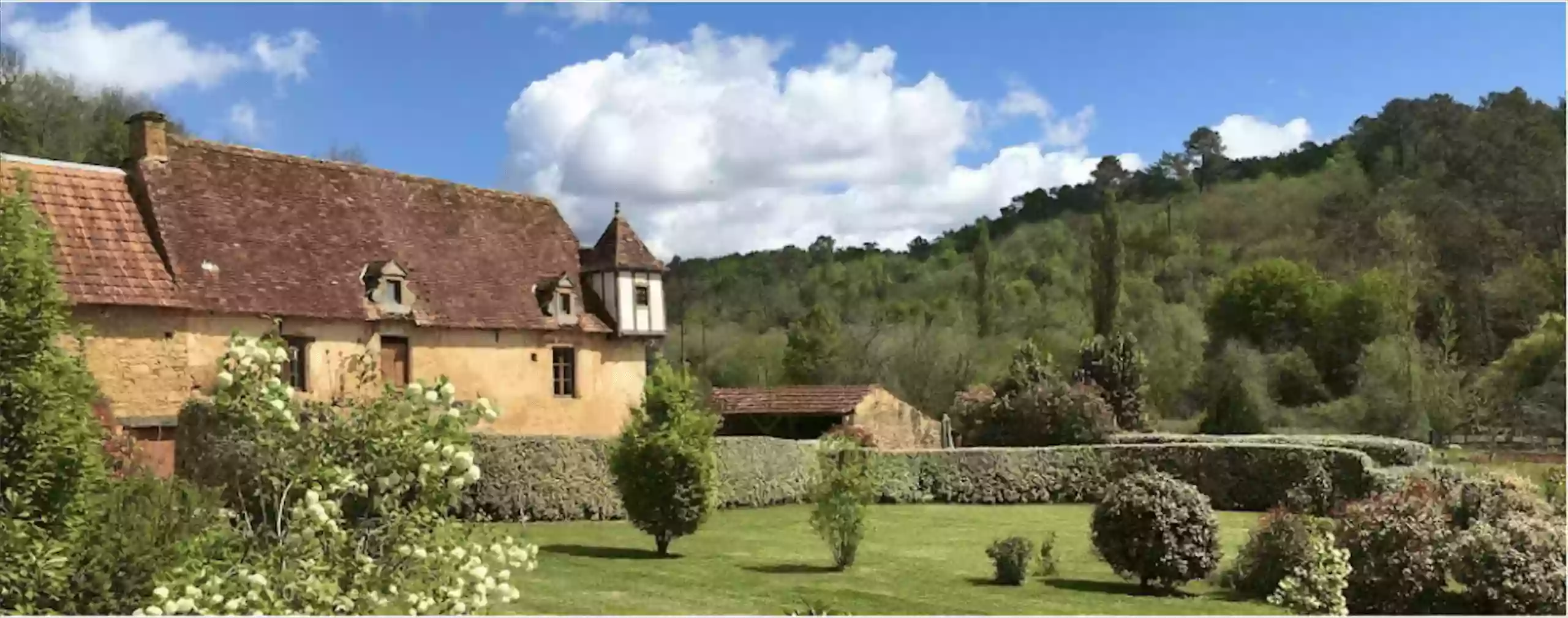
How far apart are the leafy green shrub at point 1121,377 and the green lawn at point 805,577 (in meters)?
16.4

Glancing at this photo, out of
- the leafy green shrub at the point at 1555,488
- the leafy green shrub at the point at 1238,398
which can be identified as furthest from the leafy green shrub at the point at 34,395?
the leafy green shrub at the point at 1238,398

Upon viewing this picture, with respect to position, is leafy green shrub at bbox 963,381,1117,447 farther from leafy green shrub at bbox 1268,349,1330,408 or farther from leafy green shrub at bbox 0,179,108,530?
leafy green shrub at bbox 0,179,108,530

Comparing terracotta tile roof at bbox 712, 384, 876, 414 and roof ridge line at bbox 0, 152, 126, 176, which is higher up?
roof ridge line at bbox 0, 152, 126, 176

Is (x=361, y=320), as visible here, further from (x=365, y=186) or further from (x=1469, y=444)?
(x=1469, y=444)

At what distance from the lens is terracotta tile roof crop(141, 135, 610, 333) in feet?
74.6

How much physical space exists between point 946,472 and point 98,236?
824 inches

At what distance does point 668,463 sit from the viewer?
19.4 m

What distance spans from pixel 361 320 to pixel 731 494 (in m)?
9.21

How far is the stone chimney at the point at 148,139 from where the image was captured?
2294 centimetres

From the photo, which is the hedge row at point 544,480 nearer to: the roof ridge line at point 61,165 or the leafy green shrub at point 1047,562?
the leafy green shrub at point 1047,562

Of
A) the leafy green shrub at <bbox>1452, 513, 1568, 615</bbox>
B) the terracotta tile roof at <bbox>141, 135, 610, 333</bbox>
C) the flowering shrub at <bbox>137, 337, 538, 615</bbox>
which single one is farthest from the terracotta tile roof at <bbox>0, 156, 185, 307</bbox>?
the leafy green shrub at <bbox>1452, 513, 1568, 615</bbox>

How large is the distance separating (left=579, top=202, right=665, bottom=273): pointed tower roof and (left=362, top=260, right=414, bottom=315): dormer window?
17.8ft

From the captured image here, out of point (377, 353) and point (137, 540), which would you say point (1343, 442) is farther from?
point (137, 540)

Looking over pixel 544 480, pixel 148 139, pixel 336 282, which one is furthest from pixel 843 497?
pixel 148 139
